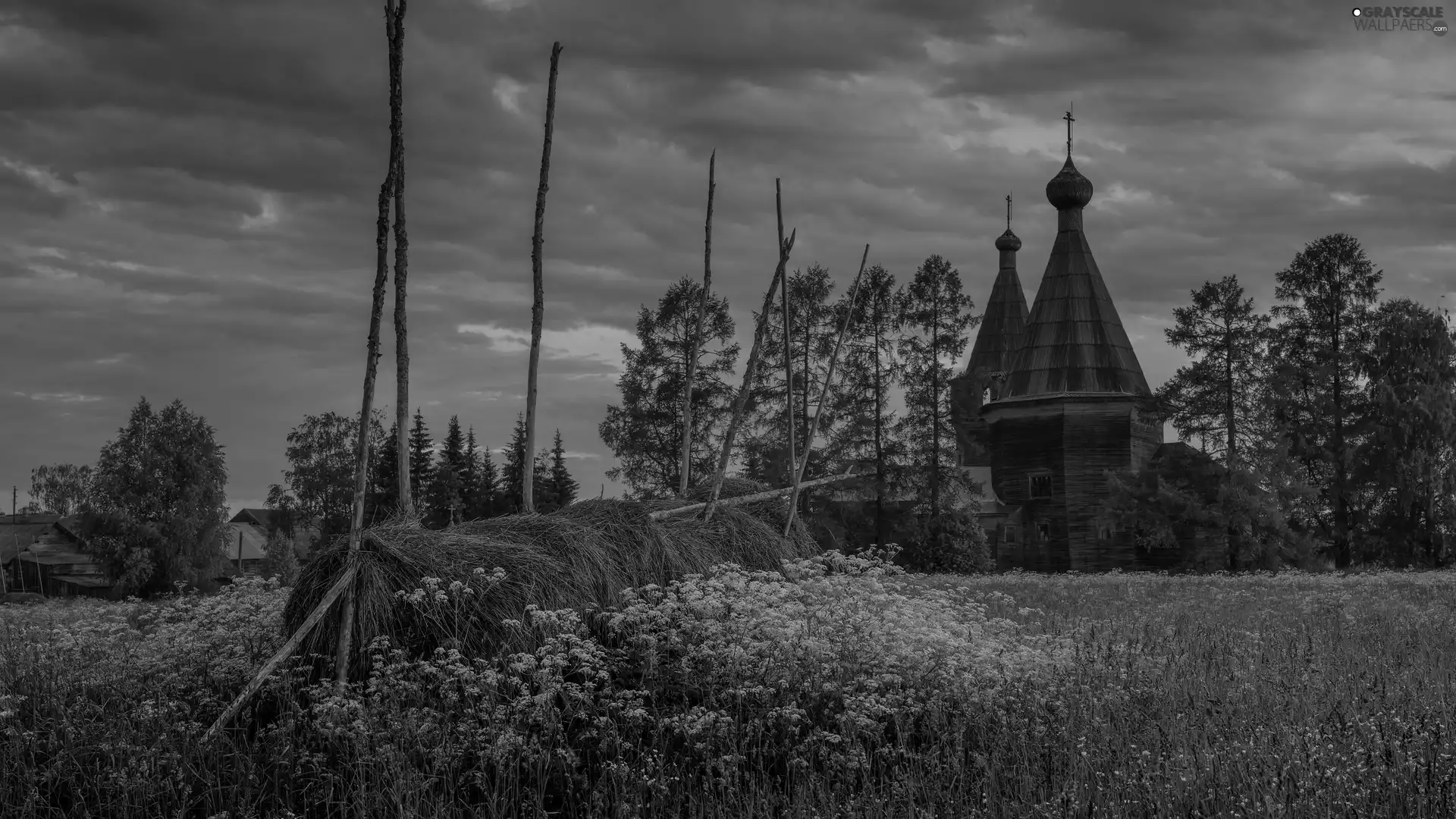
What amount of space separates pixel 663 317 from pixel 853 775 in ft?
→ 106

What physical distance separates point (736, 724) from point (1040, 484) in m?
39.3

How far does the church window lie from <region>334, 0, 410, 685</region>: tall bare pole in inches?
1455

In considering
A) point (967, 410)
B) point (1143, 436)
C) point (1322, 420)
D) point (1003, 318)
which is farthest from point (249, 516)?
point (1322, 420)

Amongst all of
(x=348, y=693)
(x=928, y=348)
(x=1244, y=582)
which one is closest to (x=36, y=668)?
(x=348, y=693)

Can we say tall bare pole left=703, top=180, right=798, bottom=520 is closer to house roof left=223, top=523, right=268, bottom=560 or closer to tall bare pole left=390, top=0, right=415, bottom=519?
tall bare pole left=390, top=0, right=415, bottom=519

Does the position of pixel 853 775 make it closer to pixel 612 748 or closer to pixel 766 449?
pixel 612 748

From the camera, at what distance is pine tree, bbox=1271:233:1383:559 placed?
125 feet

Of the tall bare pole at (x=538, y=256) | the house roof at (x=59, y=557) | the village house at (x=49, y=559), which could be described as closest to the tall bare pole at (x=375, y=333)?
the tall bare pole at (x=538, y=256)

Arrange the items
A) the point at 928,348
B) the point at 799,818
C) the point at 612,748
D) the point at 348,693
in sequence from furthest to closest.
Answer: the point at 928,348
the point at 348,693
the point at 612,748
the point at 799,818

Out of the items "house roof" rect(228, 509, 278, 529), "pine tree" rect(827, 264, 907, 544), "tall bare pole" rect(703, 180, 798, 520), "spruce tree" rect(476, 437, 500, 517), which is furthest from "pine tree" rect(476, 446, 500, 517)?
"house roof" rect(228, 509, 278, 529)

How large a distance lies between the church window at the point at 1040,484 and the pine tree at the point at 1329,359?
8.77m

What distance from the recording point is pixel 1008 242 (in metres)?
63.9

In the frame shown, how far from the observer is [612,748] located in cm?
755

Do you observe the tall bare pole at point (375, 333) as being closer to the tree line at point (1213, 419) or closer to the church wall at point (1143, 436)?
the tree line at point (1213, 419)
